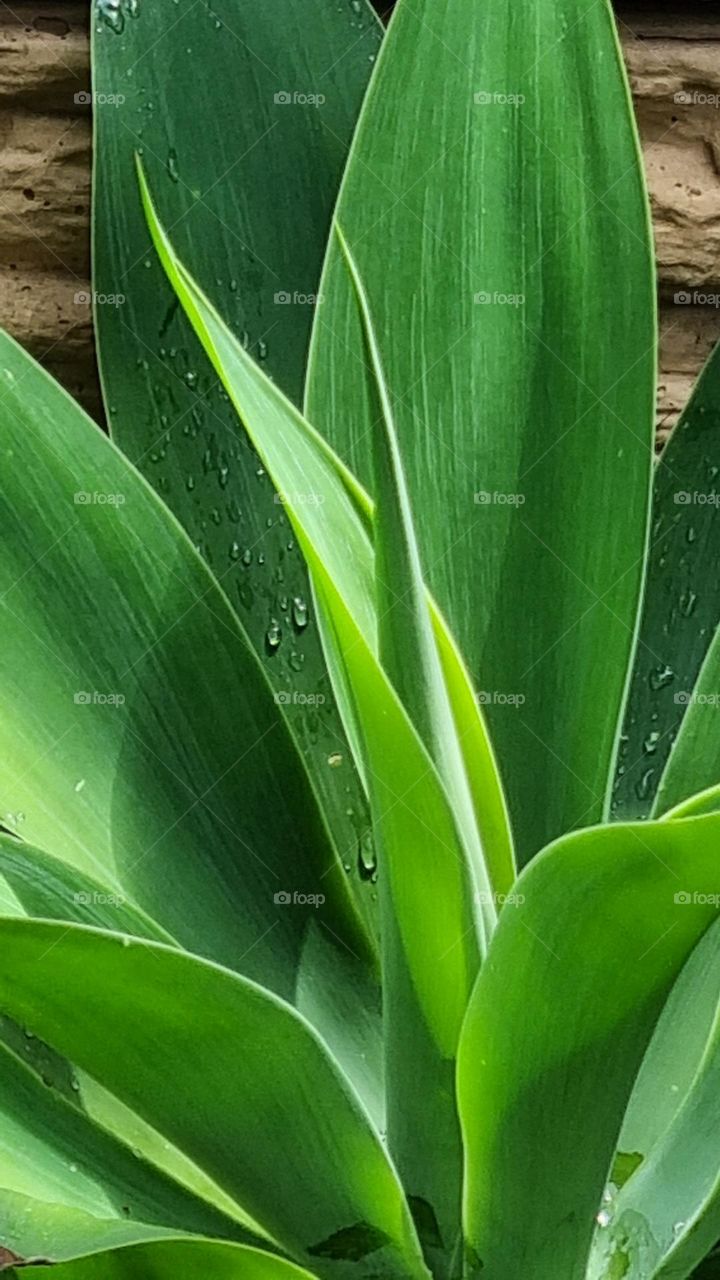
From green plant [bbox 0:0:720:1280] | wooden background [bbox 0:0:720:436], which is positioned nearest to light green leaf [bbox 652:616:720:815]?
green plant [bbox 0:0:720:1280]

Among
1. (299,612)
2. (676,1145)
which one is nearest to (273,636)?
(299,612)

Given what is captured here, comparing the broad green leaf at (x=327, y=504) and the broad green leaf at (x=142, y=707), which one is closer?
the broad green leaf at (x=327, y=504)

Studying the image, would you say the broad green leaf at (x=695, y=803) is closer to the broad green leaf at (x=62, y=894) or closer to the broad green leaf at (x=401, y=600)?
the broad green leaf at (x=401, y=600)

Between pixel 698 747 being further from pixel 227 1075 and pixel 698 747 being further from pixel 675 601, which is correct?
pixel 227 1075

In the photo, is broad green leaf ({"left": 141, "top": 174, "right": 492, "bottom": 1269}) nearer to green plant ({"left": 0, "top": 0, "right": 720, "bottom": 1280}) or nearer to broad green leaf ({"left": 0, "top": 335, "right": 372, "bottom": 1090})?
green plant ({"left": 0, "top": 0, "right": 720, "bottom": 1280})

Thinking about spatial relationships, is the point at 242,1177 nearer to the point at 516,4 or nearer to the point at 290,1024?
the point at 290,1024

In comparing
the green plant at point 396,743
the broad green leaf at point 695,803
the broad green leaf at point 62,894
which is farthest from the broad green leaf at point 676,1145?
the broad green leaf at point 62,894

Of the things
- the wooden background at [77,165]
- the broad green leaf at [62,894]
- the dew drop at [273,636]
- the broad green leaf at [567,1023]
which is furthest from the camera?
the wooden background at [77,165]
